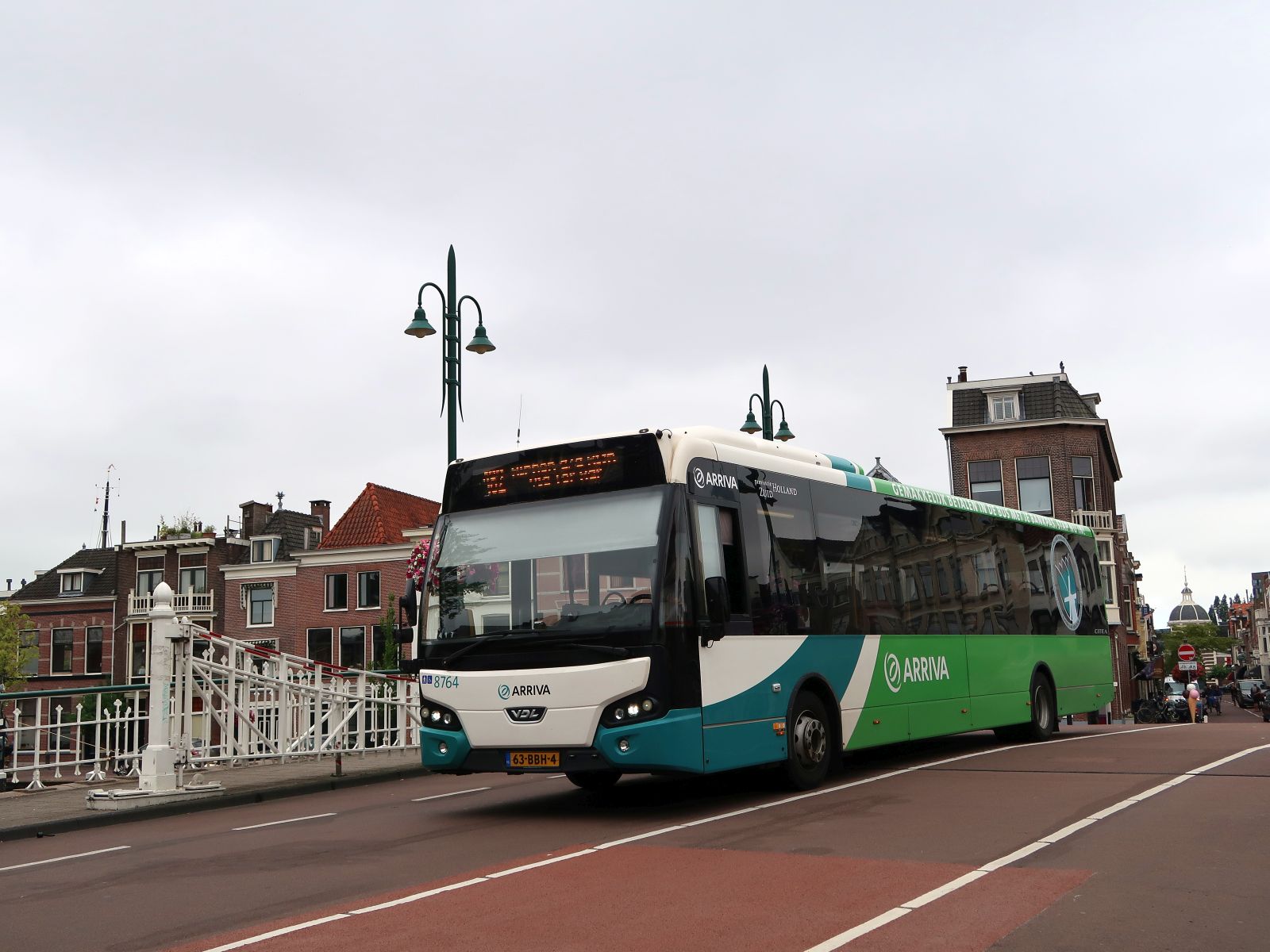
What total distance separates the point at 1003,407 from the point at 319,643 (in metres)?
32.2

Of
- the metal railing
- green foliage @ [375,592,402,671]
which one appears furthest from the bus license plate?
Result: green foliage @ [375,592,402,671]

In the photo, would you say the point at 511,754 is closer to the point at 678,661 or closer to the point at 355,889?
the point at 678,661

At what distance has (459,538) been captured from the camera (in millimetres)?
10461

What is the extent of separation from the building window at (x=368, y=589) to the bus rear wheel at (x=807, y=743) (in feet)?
143

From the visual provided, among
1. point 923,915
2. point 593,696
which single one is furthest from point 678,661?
point 923,915

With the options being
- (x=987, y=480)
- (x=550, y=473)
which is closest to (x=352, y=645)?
(x=987, y=480)

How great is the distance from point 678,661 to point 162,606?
21.4ft

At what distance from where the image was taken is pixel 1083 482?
4906 centimetres

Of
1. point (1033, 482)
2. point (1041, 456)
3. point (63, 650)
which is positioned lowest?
point (63, 650)

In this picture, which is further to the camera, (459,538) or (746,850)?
(459,538)

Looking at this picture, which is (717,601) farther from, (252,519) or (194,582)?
(194,582)

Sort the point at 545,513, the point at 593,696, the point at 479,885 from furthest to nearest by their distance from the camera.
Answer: the point at 545,513 < the point at 593,696 < the point at 479,885

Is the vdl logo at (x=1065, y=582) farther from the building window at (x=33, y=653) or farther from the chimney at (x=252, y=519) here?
the building window at (x=33, y=653)

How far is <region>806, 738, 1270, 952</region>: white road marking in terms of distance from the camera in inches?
213
